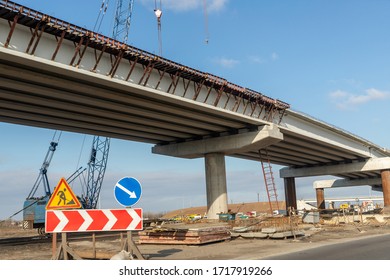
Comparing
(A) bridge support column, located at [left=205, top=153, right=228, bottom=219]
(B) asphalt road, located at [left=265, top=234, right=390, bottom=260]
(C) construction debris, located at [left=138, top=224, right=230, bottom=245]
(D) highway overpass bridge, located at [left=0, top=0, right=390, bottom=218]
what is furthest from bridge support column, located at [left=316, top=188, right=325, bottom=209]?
(B) asphalt road, located at [left=265, top=234, right=390, bottom=260]

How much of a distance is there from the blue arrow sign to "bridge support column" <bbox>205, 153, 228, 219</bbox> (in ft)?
103

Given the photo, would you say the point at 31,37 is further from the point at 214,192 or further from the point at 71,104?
the point at 214,192

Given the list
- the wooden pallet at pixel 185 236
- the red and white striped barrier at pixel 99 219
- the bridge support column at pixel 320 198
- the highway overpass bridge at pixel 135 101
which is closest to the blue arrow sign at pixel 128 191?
the red and white striped barrier at pixel 99 219

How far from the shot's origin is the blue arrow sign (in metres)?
10.4

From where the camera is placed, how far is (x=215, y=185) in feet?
137

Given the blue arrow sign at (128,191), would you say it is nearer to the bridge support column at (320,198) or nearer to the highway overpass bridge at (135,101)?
the highway overpass bridge at (135,101)

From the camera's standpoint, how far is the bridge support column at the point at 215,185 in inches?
1636

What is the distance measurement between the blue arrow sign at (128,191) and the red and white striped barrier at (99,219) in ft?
1.73

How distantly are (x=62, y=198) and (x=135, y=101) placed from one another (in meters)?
19.9

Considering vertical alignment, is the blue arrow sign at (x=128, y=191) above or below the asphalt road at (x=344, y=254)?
above

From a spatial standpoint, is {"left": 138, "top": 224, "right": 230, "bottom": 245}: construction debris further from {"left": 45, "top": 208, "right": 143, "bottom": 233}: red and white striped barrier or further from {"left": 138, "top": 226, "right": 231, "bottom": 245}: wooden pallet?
{"left": 45, "top": 208, "right": 143, "bottom": 233}: red and white striped barrier

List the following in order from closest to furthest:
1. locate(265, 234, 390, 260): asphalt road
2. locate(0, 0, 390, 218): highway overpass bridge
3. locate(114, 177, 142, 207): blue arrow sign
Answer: locate(114, 177, 142, 207): blue arrow sign < locate(265, 234, 390, 260): asphalt road < locate(0, 0, 390, 218): highway overpass bridge

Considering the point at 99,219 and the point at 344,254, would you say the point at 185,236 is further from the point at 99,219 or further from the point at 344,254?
the point at 99,219

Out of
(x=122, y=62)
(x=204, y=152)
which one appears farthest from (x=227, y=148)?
(x=122, y=62)
